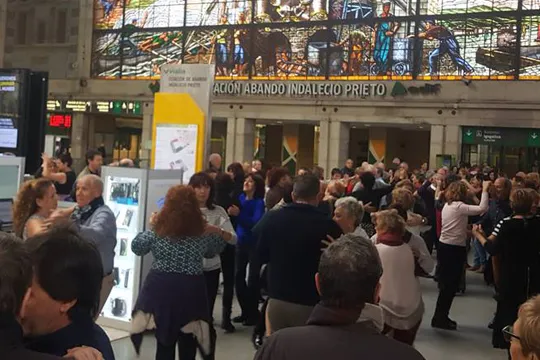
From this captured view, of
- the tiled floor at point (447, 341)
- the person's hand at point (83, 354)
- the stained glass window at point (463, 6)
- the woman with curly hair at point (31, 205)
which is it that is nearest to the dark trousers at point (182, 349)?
the tiled floor at point (447, 341)

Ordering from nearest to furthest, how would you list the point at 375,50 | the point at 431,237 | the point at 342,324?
1. the point at 342,324
2. the point at 431,237
3. the point at 375,50

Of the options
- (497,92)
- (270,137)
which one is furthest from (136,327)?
(270,137)

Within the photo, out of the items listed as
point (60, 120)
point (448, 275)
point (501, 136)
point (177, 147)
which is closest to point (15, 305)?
point (448, 275)

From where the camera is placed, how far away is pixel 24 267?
2.03 m

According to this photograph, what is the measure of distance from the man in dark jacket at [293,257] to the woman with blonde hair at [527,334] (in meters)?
2.30

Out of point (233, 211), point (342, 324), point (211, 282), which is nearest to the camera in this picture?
point (342, 324)

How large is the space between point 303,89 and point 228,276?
77.0 ft

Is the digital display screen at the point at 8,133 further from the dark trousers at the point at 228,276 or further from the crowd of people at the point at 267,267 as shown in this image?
the dark trousers at the point at 228,276

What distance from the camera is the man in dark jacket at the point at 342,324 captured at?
2.21 m

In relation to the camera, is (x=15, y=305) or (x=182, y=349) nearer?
(x=15, y=305)

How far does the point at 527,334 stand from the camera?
2219 mm

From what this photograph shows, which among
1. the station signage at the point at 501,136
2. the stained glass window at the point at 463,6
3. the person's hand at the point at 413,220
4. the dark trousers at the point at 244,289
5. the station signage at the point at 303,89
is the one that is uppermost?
the stained glass window at the point at 463,6

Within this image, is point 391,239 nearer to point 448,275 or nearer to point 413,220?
point 413,220

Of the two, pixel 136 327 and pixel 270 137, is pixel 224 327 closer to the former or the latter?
pixel 136 327
